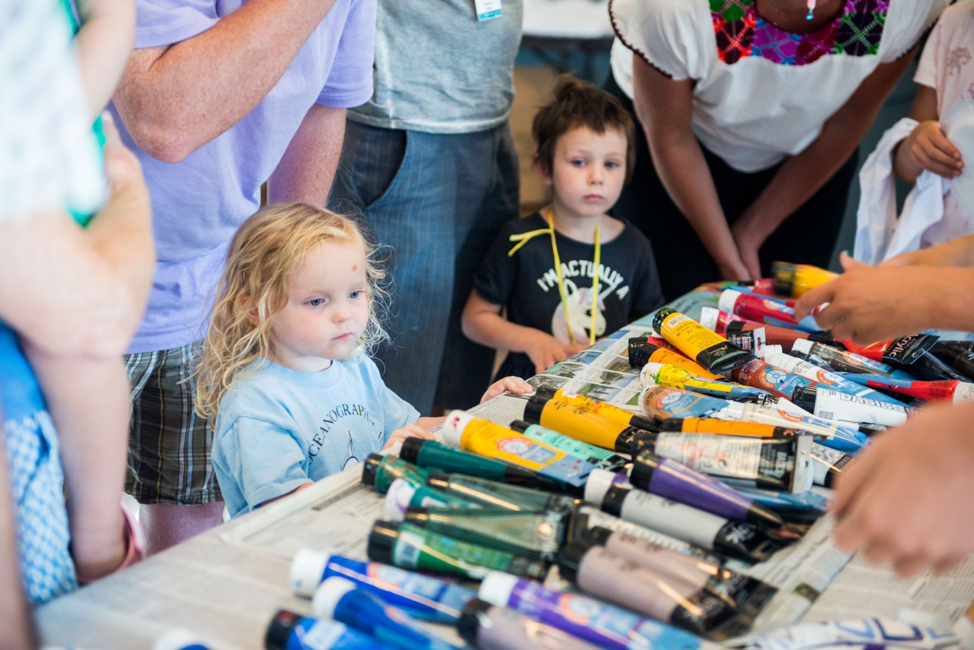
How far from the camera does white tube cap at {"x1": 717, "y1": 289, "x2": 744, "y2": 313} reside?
1052mm

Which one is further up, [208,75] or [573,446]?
[208,75]

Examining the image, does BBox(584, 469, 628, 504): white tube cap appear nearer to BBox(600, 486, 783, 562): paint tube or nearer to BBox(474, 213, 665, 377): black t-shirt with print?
BBox(600, 486, 783, 562): paint tube

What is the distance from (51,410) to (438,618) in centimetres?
23

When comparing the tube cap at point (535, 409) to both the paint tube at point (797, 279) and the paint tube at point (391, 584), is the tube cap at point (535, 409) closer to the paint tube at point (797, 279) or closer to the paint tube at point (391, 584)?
the paint tube at point (391, 584)

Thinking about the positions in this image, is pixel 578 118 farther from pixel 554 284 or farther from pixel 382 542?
pixel 382 542

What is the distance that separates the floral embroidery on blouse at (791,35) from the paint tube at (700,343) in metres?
0.54

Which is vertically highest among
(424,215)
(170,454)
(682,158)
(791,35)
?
(791,35)

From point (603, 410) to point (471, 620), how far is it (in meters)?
0.30

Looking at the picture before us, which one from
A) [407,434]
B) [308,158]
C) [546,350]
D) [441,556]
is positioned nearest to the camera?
[441,556]

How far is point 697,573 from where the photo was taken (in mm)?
458

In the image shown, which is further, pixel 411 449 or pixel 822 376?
pixel 822 376

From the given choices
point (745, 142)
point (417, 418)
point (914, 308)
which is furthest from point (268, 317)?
point (745, 142)

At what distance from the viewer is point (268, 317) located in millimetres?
756

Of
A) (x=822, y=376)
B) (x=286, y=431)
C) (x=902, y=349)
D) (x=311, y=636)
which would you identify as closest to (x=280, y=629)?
(x=311, y=636)
